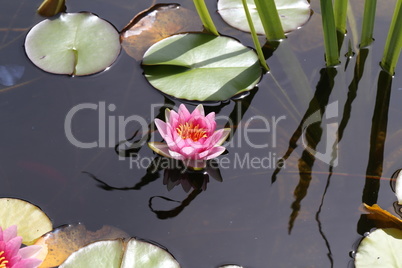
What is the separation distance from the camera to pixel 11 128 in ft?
8.34

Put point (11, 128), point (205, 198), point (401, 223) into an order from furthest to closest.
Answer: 1. point (11, 128)
2. point (205, 198)
3. point (401, 223)

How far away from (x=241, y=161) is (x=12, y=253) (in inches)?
44.3

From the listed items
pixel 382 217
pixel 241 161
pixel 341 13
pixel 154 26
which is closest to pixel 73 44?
pixel 154 26

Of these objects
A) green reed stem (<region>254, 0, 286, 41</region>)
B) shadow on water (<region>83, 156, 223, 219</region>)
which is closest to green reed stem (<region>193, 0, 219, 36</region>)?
green reed stem (<region>254, 0, 286, 41</region>)

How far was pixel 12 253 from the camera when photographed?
1.94 meters

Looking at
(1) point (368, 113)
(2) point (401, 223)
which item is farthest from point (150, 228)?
(1) point (368, 113)

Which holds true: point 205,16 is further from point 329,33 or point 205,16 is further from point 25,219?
point 25,219

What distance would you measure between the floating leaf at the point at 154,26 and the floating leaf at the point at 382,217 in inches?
57.6

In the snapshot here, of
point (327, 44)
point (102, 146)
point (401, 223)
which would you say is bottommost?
point (401, 223)

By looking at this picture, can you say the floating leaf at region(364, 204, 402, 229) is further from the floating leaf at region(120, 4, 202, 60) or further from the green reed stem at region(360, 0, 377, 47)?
the floating leaf at region(120, 4, 202, 60)

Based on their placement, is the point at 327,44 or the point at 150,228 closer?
the point at 150,228

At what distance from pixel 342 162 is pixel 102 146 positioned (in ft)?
3.93

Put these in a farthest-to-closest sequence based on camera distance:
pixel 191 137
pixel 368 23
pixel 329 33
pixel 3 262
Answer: pixel 368 23 < pixel 329 33 < pixel 191 137 < pixel 3 262

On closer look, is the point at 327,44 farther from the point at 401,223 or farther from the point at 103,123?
the point at 103,123
